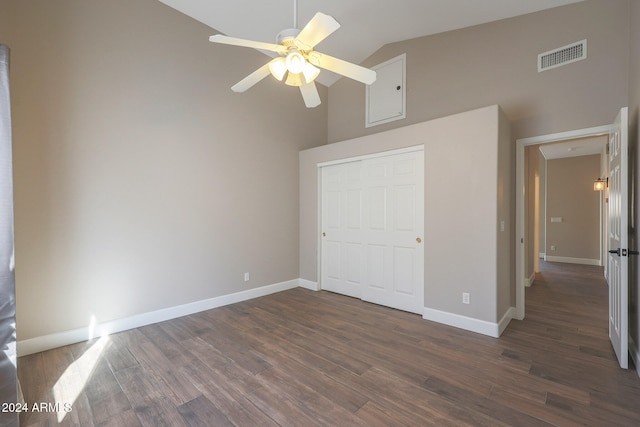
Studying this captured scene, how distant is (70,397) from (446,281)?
11.6 ft

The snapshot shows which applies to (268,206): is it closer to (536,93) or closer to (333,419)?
(333,419)

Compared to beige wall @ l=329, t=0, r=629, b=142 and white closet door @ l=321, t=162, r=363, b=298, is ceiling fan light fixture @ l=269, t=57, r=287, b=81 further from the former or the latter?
beige wall @ l=329, t=0, r=629, b=142

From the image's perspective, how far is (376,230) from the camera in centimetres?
396

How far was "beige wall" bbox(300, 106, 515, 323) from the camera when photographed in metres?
2.90

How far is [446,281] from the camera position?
3.22 m

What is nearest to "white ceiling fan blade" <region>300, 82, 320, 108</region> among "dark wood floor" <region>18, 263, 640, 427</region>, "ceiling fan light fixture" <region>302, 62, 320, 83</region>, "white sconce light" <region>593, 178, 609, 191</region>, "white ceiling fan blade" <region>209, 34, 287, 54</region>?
"ceiling fan light fixture" <region>302, 62, 320, 83</region>

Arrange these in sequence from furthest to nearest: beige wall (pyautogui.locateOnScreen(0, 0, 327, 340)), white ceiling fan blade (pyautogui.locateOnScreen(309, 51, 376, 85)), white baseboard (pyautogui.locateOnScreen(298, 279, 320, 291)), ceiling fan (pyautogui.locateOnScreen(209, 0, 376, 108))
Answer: white baseboard (pyautogui.locateOnScreen(298, 279, 320, 291))
beige wall (pyautogui.locateOnScreen(0, 0, 327, 340))
white ceiling fan blade (pyautogui.locateOnScreen(309, 51, 376, 85))
ceiling fan (pyautogui.locateOnScreen(209, 0, 376, 108))

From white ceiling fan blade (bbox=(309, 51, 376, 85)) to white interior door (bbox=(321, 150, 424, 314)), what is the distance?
1.72m

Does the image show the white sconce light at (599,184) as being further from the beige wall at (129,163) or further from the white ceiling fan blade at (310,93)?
the beige wall at (129,163)

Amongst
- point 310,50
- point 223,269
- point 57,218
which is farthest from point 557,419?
point 57,218

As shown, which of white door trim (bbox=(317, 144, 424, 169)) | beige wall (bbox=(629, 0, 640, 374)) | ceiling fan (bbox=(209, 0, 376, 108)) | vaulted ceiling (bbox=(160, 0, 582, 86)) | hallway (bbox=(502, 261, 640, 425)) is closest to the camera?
ceiling fan (bbox=(209, 0, 376, 108))

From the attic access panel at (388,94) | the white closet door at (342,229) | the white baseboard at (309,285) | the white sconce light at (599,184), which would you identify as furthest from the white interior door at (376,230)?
the white sconce light at (599,184)

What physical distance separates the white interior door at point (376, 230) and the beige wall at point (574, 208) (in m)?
6.58

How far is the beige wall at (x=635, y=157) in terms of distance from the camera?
2.28m
